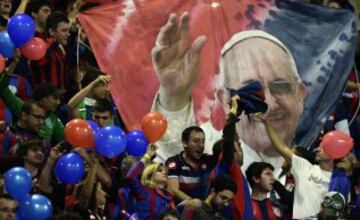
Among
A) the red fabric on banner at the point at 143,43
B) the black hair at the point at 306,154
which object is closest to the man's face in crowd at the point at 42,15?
the red fabric on banner at the point at 143,43

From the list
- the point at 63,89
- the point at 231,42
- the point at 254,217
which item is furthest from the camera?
the point at 231,42

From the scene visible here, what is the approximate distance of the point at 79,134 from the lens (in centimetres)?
726

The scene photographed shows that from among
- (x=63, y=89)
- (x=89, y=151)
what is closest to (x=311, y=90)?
(x=63, y=89)

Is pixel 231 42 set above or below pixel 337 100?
above

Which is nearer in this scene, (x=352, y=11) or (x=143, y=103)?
(x=143, y=103)

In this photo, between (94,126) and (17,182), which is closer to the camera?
(17,182)

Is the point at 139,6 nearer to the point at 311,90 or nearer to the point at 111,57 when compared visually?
the point at 111,57

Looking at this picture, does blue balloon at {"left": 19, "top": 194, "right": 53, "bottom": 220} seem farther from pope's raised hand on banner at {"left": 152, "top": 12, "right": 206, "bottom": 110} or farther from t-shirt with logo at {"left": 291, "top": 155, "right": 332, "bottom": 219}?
pope's raised hand on banner at {"left": 152, "top": 12, "right": 206, "bottom": 110}

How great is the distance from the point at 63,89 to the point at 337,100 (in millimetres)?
2602

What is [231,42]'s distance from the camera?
9500 millimetres

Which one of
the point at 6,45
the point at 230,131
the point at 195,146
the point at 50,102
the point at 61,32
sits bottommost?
the point at 195,146

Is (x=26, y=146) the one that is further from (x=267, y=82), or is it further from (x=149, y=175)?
(x=267, y=82)

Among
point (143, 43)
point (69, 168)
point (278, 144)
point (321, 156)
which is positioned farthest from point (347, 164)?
point (69, 168)

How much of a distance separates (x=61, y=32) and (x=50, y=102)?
3.91 ft
